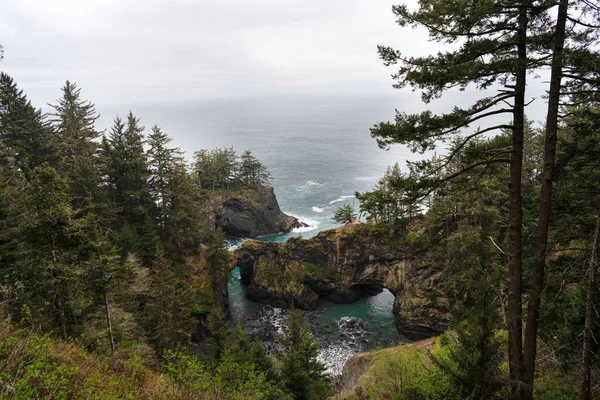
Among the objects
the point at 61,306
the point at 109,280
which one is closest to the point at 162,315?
the point at 109,280

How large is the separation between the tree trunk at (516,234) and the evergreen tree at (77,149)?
104 ft

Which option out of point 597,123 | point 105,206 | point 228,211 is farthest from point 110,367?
point 228,211

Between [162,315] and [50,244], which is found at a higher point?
[50,244]

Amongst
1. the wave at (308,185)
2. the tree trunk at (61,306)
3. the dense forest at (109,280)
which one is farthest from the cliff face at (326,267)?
the wave at (308,185)

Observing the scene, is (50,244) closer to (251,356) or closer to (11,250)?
(11,250)

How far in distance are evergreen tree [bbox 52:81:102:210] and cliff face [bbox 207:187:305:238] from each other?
105 ft

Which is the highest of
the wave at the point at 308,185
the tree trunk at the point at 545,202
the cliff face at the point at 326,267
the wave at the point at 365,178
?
the tree trunk at the point at 545,202

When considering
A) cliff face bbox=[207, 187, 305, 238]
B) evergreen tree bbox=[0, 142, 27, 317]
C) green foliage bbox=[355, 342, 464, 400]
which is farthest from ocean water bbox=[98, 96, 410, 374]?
evergreen tree bbox=[0, 142, 27, 317]

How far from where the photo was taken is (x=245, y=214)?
221 feet

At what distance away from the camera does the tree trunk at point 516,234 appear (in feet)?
24.7

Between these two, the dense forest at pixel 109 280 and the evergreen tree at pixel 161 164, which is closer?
the dense forest at pixel 109 280

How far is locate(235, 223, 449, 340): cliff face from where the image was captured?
43.3 metres

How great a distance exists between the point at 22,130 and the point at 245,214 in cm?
4004

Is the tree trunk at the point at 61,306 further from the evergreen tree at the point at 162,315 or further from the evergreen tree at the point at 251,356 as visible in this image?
the evergreen tree at the point at 162,315
